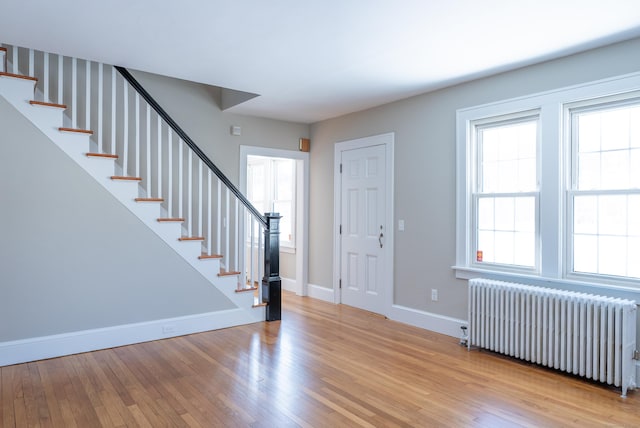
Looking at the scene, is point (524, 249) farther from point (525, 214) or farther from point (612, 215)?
point (612, 215)

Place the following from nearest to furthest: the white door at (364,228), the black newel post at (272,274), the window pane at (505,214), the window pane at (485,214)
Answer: the window pane at (505,214) < the window pane at (485,214) < the black newel post at (272,274) < the white door at (364,228)

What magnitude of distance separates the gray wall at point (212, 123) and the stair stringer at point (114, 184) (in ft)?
4.65

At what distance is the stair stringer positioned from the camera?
134 inches

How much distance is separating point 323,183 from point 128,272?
292 cm

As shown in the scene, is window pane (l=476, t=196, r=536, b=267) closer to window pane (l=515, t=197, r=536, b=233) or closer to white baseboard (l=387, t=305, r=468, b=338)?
window pane (l=515, t=197, r=536, b=233)

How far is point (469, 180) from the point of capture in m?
4.13

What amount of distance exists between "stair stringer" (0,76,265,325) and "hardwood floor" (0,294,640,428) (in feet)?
2.01

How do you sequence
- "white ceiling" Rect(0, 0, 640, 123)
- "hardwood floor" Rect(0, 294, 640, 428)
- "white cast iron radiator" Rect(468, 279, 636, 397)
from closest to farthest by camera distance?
1. "hardwood floor" Rect(0, 294, 640, 428)
2. "white ceiling" Rect(0, 0, 640, 123)
3. "white cast iron radiator" Rect(468, 279, 636, 397)

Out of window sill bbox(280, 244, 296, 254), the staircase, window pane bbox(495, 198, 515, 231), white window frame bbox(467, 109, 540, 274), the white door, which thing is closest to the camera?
the staircase

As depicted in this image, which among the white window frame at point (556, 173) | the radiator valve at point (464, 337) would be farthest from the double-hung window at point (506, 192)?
the radiator valve at point (464, 337)

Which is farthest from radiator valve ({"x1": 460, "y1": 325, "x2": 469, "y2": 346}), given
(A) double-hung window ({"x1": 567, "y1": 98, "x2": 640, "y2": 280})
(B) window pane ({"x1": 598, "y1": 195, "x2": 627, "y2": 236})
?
(B) window pane ({"x1": 598, "y1": 195, "x2": 627, "y2": 236})

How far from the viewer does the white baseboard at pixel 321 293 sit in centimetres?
576

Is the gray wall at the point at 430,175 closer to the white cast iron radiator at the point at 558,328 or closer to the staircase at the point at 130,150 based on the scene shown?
the white cast iron radiator at the point at 558,328

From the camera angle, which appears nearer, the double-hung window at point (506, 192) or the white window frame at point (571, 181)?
the white window frame at point (571, 181)
